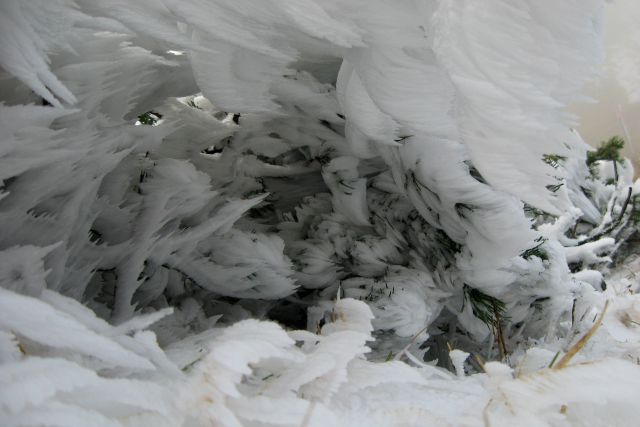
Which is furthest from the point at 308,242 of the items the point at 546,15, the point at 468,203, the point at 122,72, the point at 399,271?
the point at 546,15

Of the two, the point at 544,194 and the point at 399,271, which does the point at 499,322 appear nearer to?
the point at 399,271

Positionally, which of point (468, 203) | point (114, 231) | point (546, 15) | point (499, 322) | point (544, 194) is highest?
point (546, 15)

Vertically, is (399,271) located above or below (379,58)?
below

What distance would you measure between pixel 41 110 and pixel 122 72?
5.2 inches

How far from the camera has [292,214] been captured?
86 cm

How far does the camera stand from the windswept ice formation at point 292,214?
32cm

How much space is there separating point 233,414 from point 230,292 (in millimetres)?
405

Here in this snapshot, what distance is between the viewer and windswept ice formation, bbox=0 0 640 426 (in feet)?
1.03

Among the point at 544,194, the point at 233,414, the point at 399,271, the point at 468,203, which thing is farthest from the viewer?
the point at 399,271

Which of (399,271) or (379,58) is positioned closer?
(379,58)

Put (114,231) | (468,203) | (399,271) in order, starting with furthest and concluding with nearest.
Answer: (399,271), (468,203), (114,231)

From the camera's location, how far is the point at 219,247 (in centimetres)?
68

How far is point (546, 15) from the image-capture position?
352mm

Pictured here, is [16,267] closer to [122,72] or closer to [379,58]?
[122,72]
